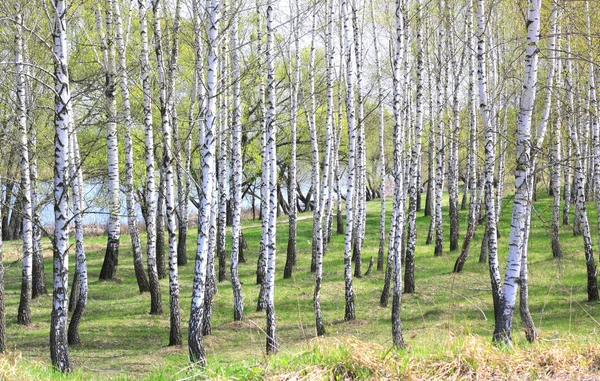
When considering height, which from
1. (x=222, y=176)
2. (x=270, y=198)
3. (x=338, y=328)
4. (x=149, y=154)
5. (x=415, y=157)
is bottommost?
(x=338, y=328)

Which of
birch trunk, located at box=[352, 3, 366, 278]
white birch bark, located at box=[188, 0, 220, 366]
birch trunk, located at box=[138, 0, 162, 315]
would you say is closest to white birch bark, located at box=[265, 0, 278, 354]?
white birch bark, located at box=[188, 0, 220, 366]

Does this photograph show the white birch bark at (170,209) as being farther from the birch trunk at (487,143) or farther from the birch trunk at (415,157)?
the birch trunk at (487,143)

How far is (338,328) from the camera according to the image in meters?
12.1

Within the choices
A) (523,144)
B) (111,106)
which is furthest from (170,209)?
(523,144)

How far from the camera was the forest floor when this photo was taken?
4.47 m

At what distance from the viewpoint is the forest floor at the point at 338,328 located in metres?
4.47

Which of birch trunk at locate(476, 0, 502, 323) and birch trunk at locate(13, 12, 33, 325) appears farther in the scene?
birch trunk at locate(13, 12, 33, 325)

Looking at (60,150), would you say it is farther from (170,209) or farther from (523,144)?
(523,144)

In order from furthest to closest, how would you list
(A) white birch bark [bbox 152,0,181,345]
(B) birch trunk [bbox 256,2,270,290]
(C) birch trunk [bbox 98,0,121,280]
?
(C) birch trunk [bbox 98,0,121,280]
(B) birch trunk [bbox 256,2,270,290]
(A) white birch bark [bbox 152,0,181,345]

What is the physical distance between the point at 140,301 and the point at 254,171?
14.1 metres

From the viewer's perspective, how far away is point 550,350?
15.4 feet

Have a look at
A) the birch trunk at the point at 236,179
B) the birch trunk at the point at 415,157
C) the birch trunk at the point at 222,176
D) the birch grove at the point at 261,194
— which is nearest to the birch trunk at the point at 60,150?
the birch grove at the point at 261,194

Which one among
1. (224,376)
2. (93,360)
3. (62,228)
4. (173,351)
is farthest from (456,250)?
(224,376)

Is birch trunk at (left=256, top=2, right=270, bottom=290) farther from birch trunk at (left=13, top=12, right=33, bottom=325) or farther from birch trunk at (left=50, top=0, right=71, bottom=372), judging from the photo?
birch trunk at (left=13, top=12, right=33, bottom=325)
